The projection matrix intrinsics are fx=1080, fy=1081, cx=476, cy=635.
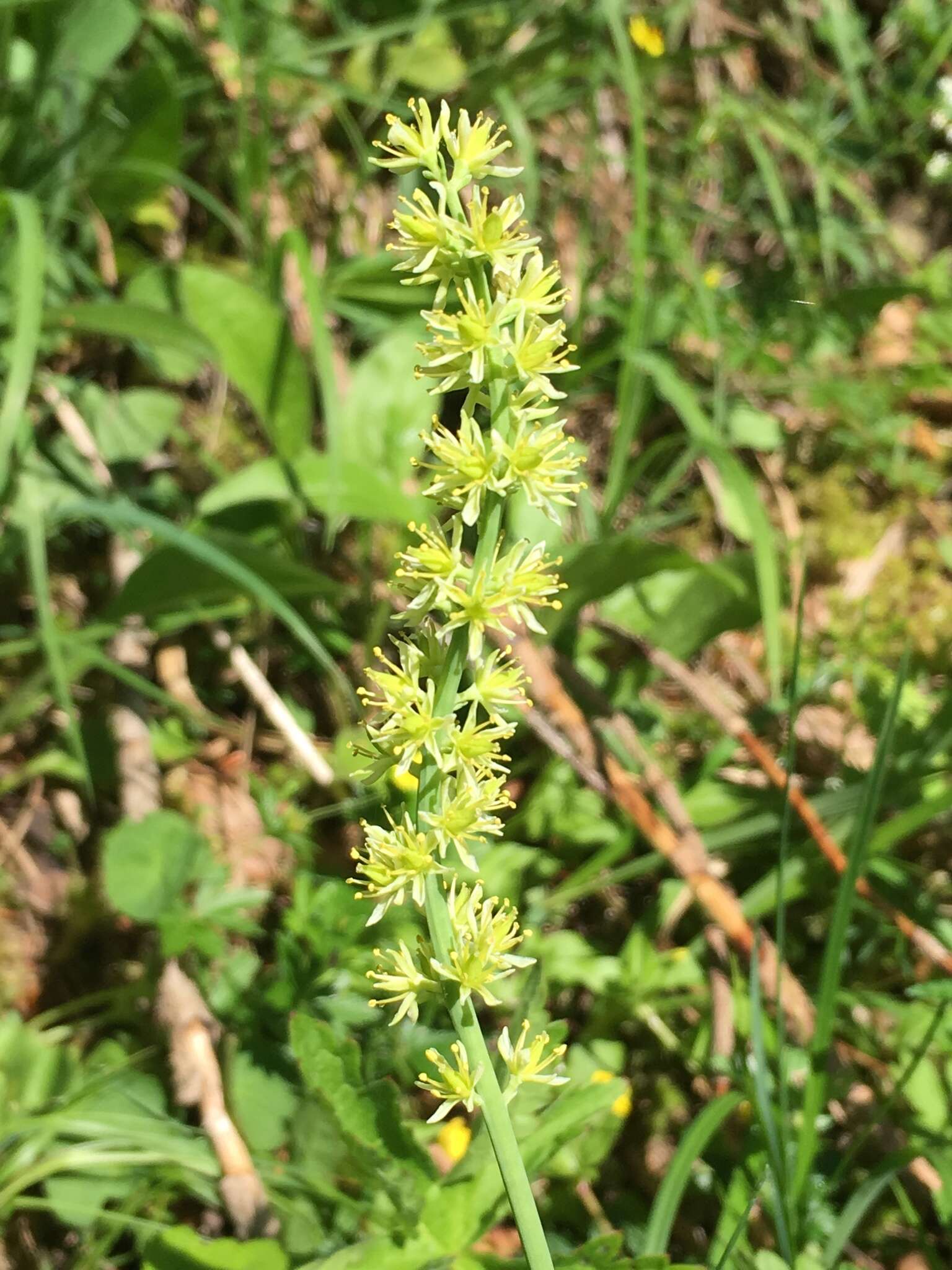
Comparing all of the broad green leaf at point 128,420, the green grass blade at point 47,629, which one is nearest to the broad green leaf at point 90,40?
the broad green leaf at point 128,420

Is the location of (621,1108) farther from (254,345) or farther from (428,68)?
(428,68)

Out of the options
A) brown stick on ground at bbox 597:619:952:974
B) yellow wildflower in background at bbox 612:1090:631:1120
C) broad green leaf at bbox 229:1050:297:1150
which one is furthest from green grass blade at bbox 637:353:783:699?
broad green leaf at bbox 229:1050:297:1150

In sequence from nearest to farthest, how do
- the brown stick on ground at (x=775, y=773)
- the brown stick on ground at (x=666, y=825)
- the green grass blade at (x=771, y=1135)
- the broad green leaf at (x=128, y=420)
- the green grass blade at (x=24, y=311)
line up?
the green grass blade at (x=771, y=1135)
the green grass blade at (x=24, y=311)
the brown stick on ground at (x=666, y=825)
the brown stick on ground at (x=775, y=773)
the broad green leaf at (x=128, y=420)

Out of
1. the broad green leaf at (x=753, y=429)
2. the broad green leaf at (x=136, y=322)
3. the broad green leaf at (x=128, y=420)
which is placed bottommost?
the broad green leaf at (x=128, y=420)

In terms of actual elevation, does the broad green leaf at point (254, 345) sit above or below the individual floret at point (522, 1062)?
above

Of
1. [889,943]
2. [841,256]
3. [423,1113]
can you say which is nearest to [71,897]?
[423,1113]

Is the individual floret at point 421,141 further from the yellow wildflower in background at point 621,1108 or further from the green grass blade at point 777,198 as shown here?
the green grass blade at point 777,198

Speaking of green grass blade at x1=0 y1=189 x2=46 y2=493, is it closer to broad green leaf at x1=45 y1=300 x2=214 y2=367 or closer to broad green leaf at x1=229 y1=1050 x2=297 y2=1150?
broad green leaf at x1=45 y1=300 x2=214 y2=367

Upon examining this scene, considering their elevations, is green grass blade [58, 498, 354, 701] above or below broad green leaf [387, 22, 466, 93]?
below
